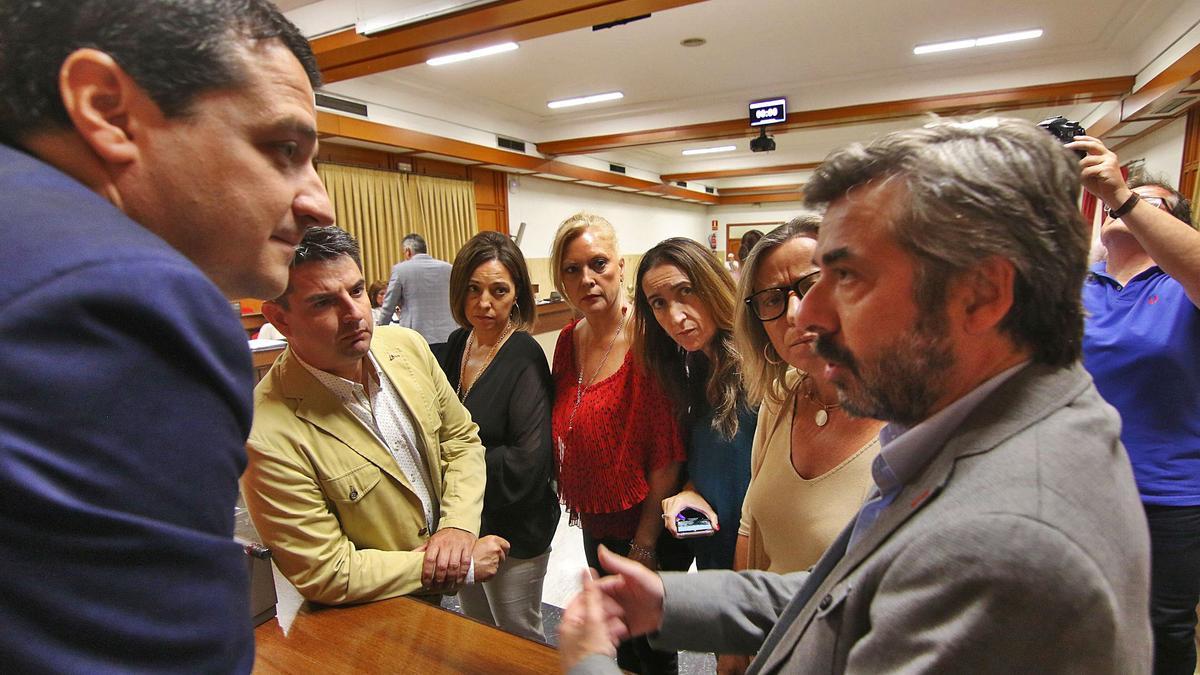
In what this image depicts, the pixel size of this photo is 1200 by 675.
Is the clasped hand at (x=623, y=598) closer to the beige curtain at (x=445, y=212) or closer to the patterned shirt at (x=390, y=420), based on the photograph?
the patterned shirt at (x=390, y=420)

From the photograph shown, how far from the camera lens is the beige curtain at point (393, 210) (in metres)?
6.86

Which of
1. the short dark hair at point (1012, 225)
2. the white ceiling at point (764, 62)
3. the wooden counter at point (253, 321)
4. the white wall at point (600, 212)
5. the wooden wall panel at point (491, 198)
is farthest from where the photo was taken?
the white wall at point (600, 212)

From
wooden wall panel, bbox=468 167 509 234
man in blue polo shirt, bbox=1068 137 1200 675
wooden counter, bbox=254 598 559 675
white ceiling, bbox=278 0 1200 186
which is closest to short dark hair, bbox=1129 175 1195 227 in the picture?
man in blue polo shirt, bbox=1068 137 1200 675

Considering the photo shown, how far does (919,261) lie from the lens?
0.66 m

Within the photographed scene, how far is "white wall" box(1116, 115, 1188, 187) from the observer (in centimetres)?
607

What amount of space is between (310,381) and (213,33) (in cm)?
94

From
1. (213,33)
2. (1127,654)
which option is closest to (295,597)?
(213,33)

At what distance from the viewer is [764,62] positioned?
21.5 feet

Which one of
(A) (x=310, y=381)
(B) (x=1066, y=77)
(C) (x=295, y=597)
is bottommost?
(C) (x=295, y=597)

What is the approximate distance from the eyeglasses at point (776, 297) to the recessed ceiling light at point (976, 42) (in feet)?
20.9

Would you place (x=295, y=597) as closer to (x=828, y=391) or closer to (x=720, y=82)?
(x=828, y=391)

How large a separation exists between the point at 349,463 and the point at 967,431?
123 cm

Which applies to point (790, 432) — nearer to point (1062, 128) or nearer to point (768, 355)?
point (768, 355)

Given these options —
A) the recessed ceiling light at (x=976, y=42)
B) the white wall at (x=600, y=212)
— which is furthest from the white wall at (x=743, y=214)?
the recessed ceiling light at (x=976, y=42)
